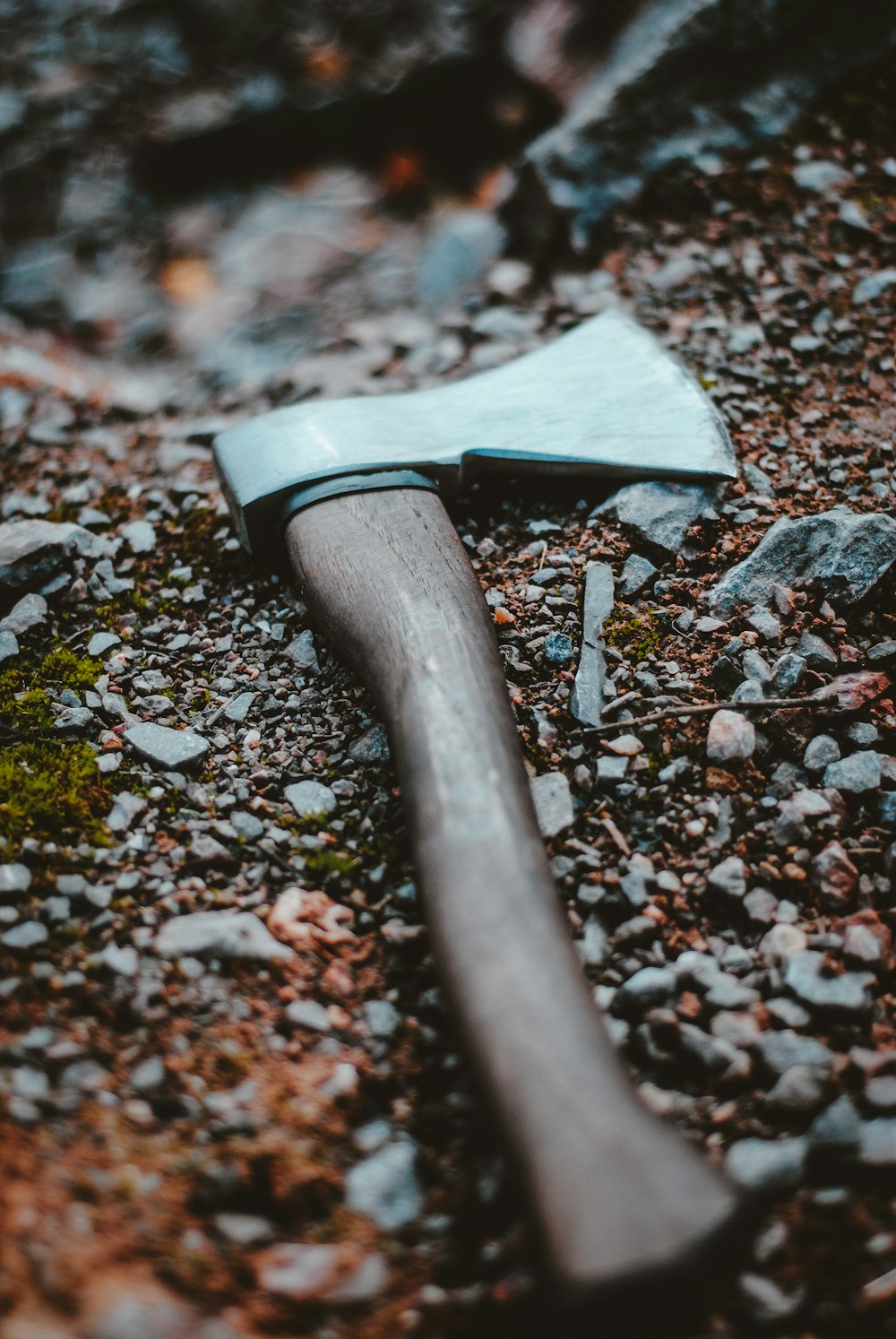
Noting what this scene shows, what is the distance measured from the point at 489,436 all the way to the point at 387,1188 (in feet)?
5.61

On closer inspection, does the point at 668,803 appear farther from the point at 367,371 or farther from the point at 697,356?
the point at 367,371

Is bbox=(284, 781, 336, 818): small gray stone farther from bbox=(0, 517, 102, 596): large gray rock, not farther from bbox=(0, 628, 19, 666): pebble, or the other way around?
bbox=(0, 517, 102, 596): large gray rock

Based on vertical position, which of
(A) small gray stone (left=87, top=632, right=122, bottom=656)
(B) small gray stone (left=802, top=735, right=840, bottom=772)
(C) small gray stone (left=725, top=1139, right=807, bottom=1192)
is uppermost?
(A) small gray stone (left=87, top=632, right=122, bottom=656)

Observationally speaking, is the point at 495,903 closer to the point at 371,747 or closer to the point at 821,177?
the point at 371,747

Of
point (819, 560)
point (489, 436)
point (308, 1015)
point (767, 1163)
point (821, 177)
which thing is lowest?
point (767, 1163)

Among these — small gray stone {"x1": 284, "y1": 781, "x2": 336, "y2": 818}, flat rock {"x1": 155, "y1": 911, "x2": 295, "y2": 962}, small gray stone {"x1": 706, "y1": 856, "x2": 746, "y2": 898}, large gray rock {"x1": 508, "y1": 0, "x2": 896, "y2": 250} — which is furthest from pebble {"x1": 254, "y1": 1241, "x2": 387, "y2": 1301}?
large gray rock {"x1": 508, "y1": 0, "x2": 896, "y2": 250}

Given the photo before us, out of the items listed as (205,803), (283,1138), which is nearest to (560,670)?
(205,803)

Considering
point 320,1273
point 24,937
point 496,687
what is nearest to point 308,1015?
point 320,1273

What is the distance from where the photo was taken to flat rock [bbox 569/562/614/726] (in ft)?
6.64

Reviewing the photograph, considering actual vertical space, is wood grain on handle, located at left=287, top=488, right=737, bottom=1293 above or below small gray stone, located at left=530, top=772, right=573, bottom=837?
above

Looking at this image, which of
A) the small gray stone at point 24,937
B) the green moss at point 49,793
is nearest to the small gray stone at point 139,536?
the green moss at point 49,793

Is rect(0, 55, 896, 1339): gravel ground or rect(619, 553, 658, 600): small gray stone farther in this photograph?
rect(619, 553, 658, 600): small gray stone

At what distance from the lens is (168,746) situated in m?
2.02

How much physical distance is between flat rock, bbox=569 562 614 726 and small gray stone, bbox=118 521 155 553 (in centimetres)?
124
